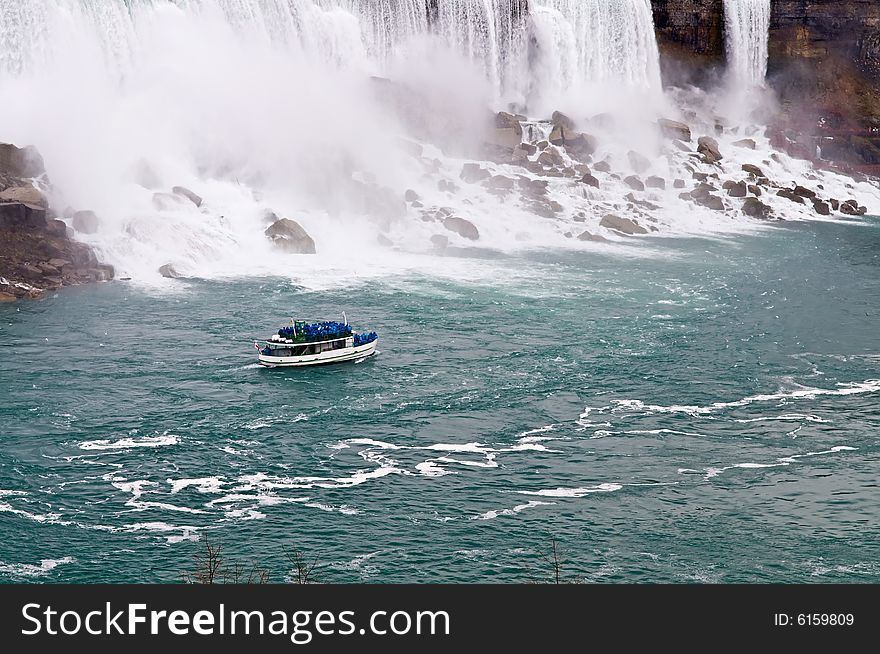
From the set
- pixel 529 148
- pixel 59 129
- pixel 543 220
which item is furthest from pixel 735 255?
pixel 59 129

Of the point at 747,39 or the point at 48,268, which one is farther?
the point at 747,39

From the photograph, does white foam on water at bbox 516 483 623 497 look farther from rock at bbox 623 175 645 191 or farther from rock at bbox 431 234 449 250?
rock at bbox 623 175 645 191

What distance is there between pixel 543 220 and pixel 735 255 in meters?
18.9

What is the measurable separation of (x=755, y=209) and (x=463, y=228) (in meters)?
39.1

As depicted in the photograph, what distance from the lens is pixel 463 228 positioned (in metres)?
112

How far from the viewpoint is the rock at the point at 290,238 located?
102 meters

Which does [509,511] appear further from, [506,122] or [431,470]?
[506,122]

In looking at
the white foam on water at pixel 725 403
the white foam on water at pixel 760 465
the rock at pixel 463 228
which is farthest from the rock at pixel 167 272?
the white foam on water at pixel 760 465

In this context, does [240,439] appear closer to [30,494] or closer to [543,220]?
[30,494]

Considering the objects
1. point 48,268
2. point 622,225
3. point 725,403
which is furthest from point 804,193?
point 48,268

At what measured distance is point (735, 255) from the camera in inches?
4323

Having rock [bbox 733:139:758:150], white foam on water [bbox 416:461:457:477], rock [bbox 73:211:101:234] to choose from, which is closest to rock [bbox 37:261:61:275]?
rock [bbox 73:211:101:234]

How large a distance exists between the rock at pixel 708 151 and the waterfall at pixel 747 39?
2361cm

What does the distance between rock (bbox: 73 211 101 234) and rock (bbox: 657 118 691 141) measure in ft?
255
